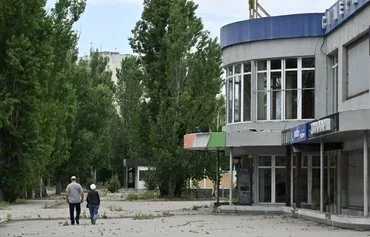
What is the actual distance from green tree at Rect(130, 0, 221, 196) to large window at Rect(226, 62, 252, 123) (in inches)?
626

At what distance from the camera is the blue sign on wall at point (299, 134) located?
27.6 m

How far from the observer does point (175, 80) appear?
5394 centimetres

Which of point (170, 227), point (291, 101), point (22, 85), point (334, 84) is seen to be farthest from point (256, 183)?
point (22, 85)

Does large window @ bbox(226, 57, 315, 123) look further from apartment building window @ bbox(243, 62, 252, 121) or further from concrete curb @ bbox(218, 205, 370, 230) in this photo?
concrete curb @ bbox(218, 205, 370, 230)

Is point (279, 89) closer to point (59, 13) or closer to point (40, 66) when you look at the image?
point (40, 66)

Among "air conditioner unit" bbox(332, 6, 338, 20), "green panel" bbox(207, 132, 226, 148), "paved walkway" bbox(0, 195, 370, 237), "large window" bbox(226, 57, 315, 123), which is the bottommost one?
"paved walkway" bbox(0, 195, 370, 237)

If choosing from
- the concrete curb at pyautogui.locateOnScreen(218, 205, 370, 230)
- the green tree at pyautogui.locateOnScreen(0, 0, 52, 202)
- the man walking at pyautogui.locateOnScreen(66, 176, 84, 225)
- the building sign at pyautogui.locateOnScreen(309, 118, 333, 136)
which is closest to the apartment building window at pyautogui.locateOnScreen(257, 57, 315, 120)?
the concrete curb at pyautogui.locateOnScreen(218, 205, 370, 230)

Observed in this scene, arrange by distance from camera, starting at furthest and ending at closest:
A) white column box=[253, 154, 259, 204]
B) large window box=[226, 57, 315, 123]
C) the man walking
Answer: white column box=[253, 154, 259, 204]
large window box=[226, 57, 315, 123]
the man walking

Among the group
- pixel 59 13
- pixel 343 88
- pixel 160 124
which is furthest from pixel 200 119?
pixel 343 88

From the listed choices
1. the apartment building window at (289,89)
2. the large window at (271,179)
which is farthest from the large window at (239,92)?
the large window at (271,179)

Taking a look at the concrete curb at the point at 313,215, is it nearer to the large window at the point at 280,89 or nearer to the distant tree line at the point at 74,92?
the large window at the point at 280,89

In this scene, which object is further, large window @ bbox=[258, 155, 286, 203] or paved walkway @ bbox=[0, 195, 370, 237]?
large window @ bbox=[258, 155, 286, 203]

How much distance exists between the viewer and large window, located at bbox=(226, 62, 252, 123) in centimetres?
3494

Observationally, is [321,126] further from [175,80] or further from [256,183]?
[175,80]
